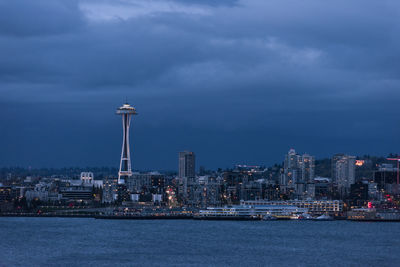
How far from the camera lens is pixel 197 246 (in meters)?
42.9

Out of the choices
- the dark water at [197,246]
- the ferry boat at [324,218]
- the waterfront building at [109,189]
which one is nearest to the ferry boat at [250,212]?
the ferry boat at [324,218]

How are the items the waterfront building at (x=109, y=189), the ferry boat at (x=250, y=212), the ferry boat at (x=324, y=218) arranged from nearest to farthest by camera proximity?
the ferry boat at (x=324, y=218) < the ferry boat at (x=250, y=212) < the waterfront building at (x=109, y=189)

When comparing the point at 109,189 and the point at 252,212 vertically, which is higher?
the point at 109,189

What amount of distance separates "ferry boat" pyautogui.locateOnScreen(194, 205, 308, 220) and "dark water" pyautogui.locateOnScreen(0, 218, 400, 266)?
16549mm

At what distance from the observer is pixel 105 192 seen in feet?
363

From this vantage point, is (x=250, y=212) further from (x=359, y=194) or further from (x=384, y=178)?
(x=384, y=178)

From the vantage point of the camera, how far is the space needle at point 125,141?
11562cm

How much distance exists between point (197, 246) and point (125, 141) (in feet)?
239

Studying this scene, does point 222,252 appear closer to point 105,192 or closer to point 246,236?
point 246,236

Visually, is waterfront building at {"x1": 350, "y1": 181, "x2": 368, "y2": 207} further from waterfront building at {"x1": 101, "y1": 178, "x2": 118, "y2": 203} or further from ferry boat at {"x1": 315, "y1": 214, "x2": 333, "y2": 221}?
waterfront building at {"x1": 101, "y1": 178, "x2": 118, "y2": 203}

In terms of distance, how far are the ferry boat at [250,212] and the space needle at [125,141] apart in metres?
39.7

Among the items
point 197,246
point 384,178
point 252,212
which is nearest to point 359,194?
point 384,178

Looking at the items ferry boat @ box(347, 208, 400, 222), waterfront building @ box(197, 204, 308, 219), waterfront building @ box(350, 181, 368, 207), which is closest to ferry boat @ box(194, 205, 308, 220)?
waterfront building @ box(197, 204, 308, 219)

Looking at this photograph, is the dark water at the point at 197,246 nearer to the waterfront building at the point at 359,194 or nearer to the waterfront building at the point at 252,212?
the waterfront building at the point at 252,212
